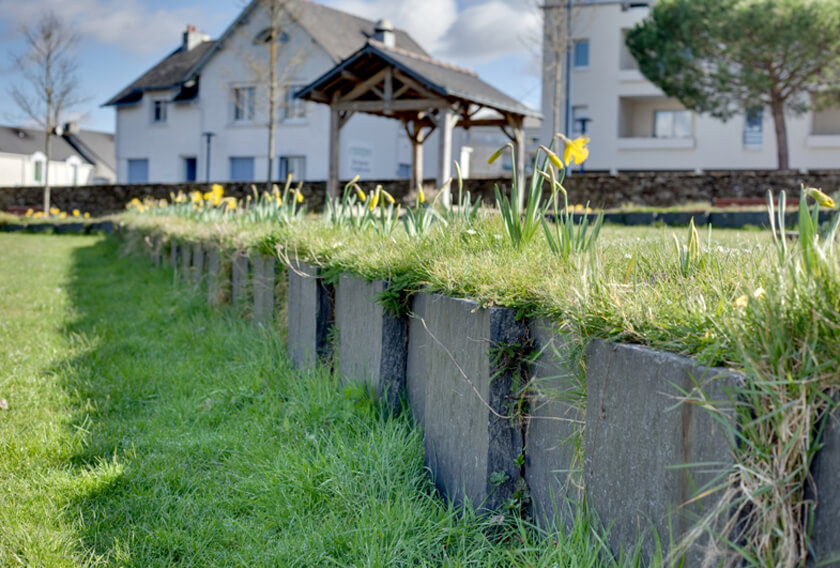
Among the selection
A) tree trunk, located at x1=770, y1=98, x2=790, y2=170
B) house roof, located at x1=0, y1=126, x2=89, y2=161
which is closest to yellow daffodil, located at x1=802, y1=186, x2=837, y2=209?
tree trunk, located at x1=770, y1=98, x2=790, y2=170

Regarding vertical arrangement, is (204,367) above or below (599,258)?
below

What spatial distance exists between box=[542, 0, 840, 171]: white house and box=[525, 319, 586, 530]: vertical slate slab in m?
28.4

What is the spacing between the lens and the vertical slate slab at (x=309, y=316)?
3752mm

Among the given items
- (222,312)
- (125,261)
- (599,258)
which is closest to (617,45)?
(125,261)

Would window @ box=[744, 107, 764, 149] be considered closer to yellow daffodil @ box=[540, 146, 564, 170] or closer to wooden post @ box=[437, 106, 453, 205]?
wooden post @ box=[437, 106, 453, 205]

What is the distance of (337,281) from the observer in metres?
3.63

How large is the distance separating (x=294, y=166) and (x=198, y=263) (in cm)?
2349

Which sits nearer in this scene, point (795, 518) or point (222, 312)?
point (795, 518)

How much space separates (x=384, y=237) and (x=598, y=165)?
95.8 feet

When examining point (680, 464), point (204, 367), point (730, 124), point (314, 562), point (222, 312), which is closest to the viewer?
point (680, 464)

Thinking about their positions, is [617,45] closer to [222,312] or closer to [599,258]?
[222,312]

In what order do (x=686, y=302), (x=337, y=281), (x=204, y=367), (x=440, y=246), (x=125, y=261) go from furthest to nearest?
(x=125, y=261) < (x=204, y=367) < (x=337, y=281) < (x=440, y=246) < (x=686, y=302)

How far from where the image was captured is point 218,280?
5703 mm

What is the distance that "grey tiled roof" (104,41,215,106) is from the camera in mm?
32188
